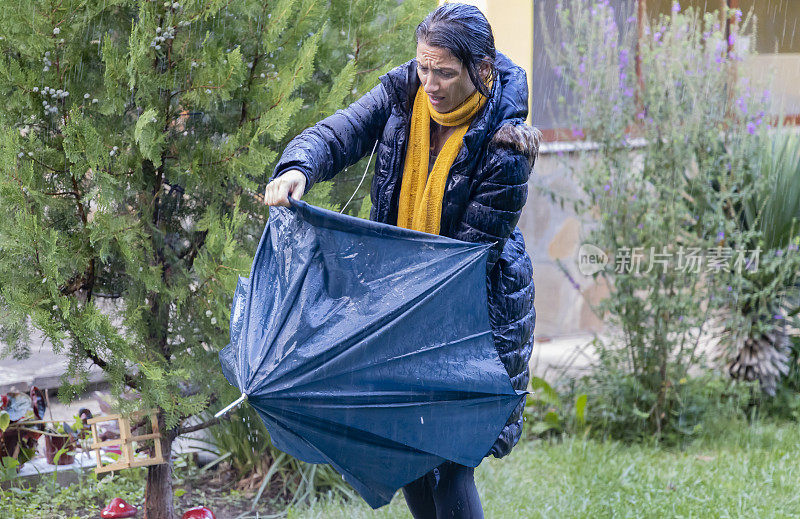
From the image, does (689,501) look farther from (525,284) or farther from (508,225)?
(508,225)

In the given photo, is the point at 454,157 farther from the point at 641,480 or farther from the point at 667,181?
the point at 667,181

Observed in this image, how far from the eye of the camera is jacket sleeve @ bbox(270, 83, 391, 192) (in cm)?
227

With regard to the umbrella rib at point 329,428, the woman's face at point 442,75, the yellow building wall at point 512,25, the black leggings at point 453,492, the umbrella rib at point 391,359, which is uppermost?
the yellow building wall at point 512,25

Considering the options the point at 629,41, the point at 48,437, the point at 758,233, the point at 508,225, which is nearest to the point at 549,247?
the point at 629,41

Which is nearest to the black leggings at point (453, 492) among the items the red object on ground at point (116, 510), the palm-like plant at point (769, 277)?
the red object on ground at point (116, 510)

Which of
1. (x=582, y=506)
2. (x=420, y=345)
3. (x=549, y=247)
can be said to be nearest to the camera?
(x=420, y=345)

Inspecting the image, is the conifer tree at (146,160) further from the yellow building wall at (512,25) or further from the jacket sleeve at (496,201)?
the yellow building wall at (512,25)

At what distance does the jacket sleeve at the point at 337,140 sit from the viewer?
2271mm

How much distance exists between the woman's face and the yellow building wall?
5.02 m

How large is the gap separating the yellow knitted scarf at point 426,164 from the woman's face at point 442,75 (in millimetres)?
48

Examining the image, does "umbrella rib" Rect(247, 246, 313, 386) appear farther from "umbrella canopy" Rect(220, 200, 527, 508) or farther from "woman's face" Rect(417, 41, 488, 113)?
"woman's face" Rect(417, 41, 488, 113)

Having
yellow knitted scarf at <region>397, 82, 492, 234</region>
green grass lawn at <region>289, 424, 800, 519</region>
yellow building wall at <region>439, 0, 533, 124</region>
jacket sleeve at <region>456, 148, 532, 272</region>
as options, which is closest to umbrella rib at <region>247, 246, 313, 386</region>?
yellow knitted scarf at <region>397, 82, 492, 234</region>

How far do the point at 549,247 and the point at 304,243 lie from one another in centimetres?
557

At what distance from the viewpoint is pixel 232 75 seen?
3.25 metres
